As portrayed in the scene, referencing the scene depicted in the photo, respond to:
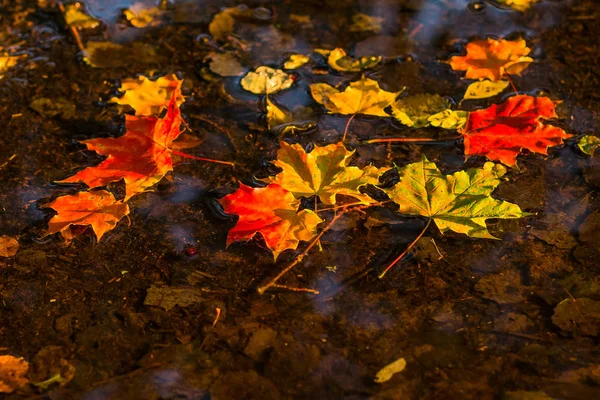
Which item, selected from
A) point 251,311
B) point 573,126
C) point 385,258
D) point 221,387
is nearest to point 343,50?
point 573,126

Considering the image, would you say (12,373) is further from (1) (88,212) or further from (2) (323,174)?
(2) (323,174)

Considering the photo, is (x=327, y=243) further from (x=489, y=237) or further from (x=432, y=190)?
(x=489, y=237)

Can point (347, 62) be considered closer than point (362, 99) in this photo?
No

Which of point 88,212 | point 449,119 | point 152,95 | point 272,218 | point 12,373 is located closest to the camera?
point 12,373

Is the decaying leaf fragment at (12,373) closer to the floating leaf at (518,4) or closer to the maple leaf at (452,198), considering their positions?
the maple leaf at (452,198)

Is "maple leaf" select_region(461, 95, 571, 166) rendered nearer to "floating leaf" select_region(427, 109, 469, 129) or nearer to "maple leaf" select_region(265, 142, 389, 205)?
"floating leaf" select_region(427, 109, 469, 129)

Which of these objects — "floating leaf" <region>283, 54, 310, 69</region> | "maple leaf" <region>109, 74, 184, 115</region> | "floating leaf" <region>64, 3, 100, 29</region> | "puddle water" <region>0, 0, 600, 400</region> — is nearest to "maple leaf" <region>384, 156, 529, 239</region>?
"puddle water" <region>0, 0, 600, 400</region>

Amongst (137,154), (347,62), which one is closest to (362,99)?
(347,62)
